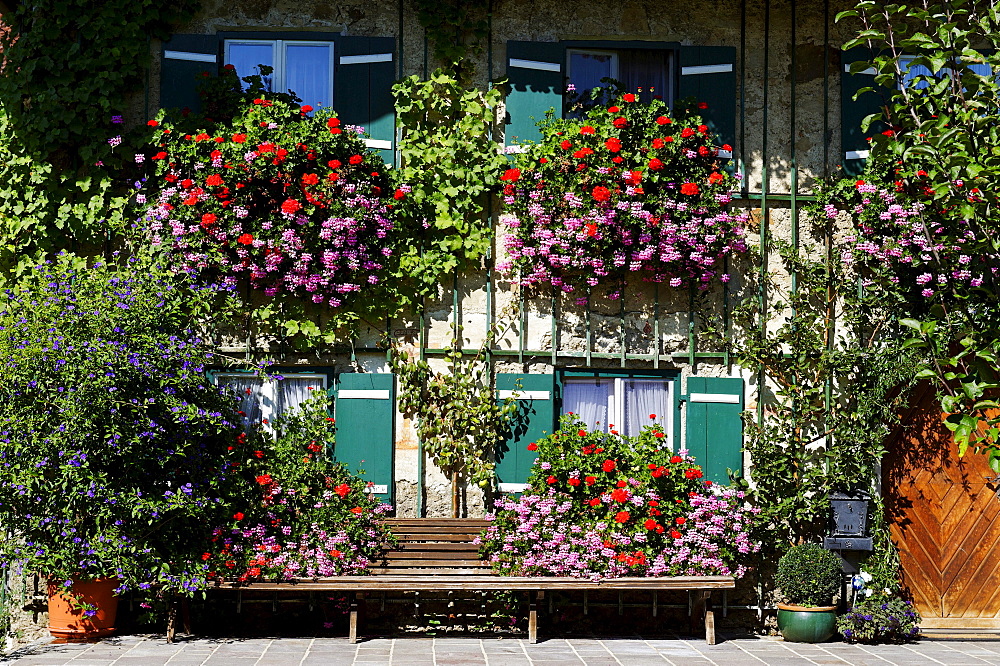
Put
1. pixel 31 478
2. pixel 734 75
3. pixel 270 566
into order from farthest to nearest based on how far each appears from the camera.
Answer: pixel 734 75, pixel 270 566, pixel 31 478

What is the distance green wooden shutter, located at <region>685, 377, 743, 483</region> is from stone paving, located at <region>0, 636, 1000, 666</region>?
4.11 ft

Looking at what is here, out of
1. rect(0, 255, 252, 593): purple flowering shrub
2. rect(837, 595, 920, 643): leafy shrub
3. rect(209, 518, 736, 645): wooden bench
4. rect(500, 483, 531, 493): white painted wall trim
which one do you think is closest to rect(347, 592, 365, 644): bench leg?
rect(209, 518, 736, 645): wooden bench

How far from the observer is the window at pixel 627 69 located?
27.2 feet

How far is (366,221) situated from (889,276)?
3812mm

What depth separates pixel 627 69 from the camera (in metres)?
8.32

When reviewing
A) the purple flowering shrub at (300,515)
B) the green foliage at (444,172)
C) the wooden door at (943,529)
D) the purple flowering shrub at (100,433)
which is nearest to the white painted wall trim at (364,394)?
the purple flowering shrub at (300,515)

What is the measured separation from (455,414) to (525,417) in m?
0.51

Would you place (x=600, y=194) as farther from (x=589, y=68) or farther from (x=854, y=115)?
(x=854, y=115)

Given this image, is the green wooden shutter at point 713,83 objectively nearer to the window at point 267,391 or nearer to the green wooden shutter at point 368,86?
the green wooden shutter at point 368,86

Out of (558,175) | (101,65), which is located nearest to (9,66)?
(101,65)

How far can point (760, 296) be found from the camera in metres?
8.10

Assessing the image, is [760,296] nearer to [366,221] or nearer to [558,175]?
[558,175]

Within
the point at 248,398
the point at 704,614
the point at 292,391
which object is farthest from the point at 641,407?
the point at 248,398

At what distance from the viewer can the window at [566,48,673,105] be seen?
8.28 meters
